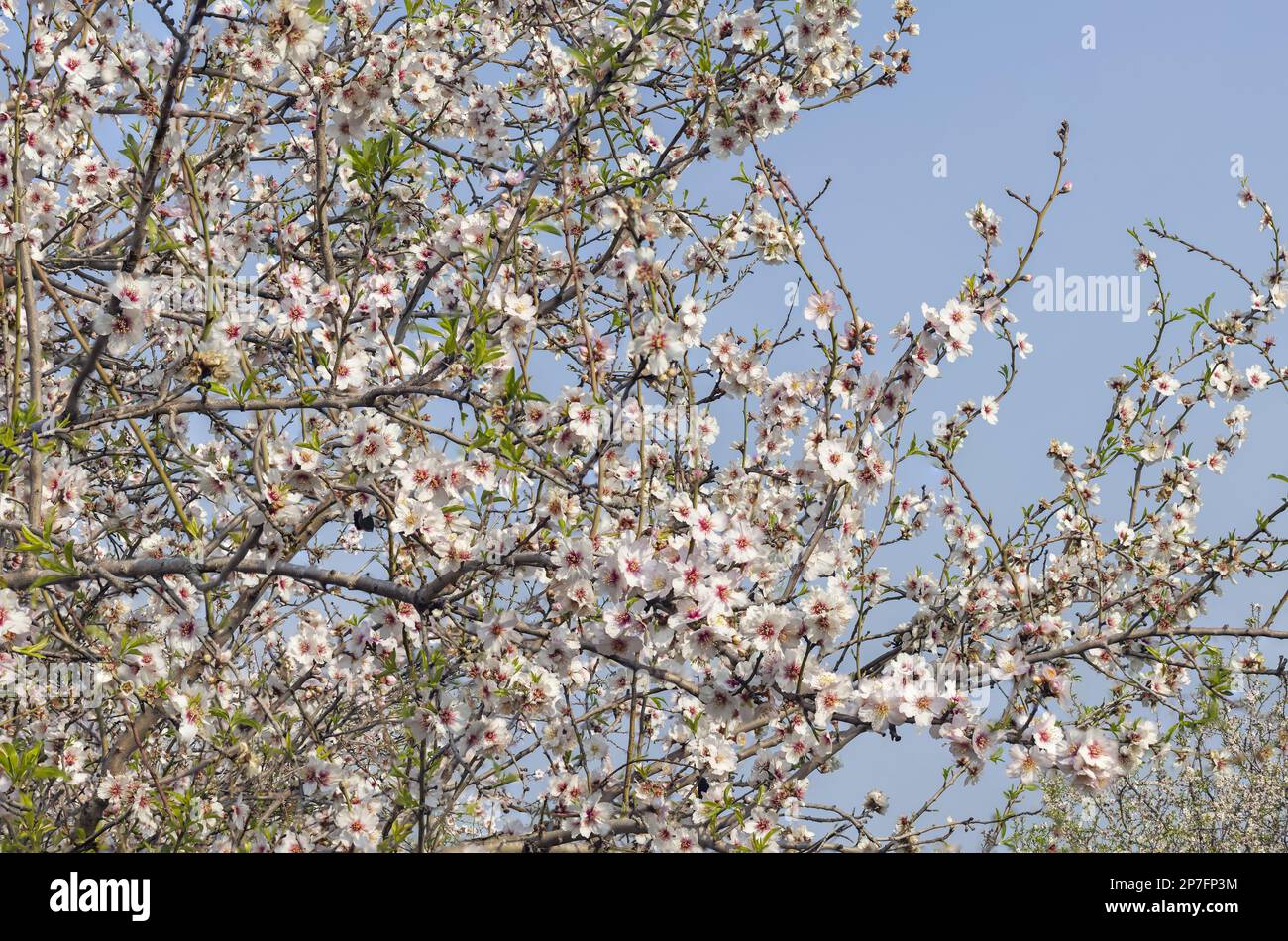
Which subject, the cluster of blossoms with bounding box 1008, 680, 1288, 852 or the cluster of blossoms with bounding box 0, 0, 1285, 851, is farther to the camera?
the cluster of blossoms with bounding box 1008, 680, 1288, 852

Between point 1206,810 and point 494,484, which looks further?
point 1206,810

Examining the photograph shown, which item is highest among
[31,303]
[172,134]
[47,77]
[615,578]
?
[47,77]

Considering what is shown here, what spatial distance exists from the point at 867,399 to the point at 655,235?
2.87 ft

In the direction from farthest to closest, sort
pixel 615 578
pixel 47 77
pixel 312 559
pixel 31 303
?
pixel 312 559 → pixel 47 77 → pixel 31 303 → pixel 615 578

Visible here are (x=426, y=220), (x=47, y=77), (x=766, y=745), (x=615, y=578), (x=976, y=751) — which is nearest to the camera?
(x=615, y=578)

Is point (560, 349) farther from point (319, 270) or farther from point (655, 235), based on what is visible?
point (319, 270)

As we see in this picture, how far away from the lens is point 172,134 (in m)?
3.39

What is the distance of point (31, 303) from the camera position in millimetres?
3334

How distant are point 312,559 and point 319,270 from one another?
59.1 inches

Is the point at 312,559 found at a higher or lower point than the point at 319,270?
lower

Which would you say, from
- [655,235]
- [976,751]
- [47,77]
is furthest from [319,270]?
[976,751]

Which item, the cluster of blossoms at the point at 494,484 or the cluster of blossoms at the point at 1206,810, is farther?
the cluster of blossoms at the point at 1206,810

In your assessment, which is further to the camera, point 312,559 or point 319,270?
point 312,559
